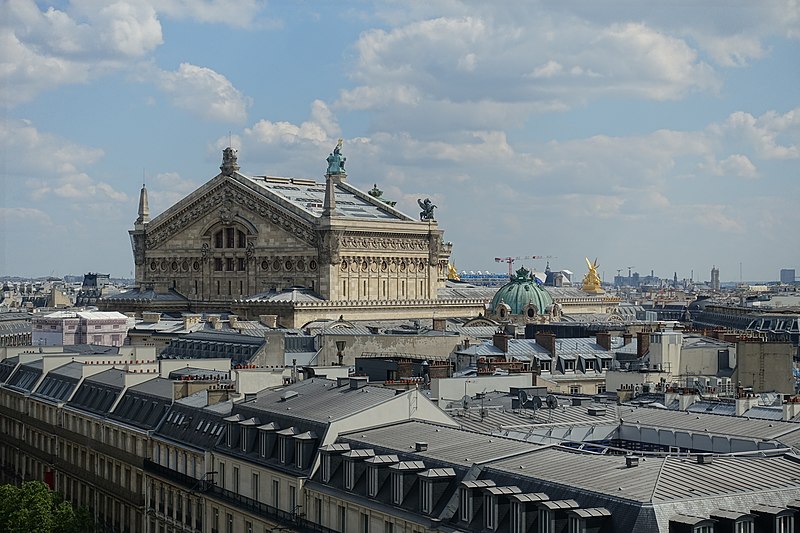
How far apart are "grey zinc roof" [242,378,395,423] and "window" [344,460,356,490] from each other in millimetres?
3350

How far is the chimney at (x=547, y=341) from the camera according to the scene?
8894 cm

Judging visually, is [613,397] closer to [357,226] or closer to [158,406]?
[158,406]

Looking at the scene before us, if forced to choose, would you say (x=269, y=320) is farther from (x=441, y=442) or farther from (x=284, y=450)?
(x=441, y=442)

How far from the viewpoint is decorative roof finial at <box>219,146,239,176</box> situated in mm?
140250

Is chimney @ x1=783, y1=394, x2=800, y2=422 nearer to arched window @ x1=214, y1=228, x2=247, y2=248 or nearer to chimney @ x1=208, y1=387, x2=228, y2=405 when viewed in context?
chimney @ x1=208, y1=387, x2=228, y2=405

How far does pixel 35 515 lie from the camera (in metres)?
61.7

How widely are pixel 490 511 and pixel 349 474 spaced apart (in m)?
7.73

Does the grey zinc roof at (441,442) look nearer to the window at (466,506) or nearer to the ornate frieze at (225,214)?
the window at (466,506)

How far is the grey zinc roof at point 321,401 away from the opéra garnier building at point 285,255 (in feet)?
234

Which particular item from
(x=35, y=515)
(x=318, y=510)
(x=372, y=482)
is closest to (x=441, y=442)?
(x=372, y=482)

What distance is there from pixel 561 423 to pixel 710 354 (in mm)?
28749

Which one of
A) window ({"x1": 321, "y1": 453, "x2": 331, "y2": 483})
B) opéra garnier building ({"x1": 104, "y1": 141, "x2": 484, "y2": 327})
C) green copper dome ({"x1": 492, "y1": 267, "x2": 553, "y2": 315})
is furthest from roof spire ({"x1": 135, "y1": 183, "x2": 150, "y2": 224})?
window ({"x1": 321, "y1": 453, "x2": 331, "y2": 483})

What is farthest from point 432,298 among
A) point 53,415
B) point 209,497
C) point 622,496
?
point 622,496

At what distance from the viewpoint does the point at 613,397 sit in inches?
2564
